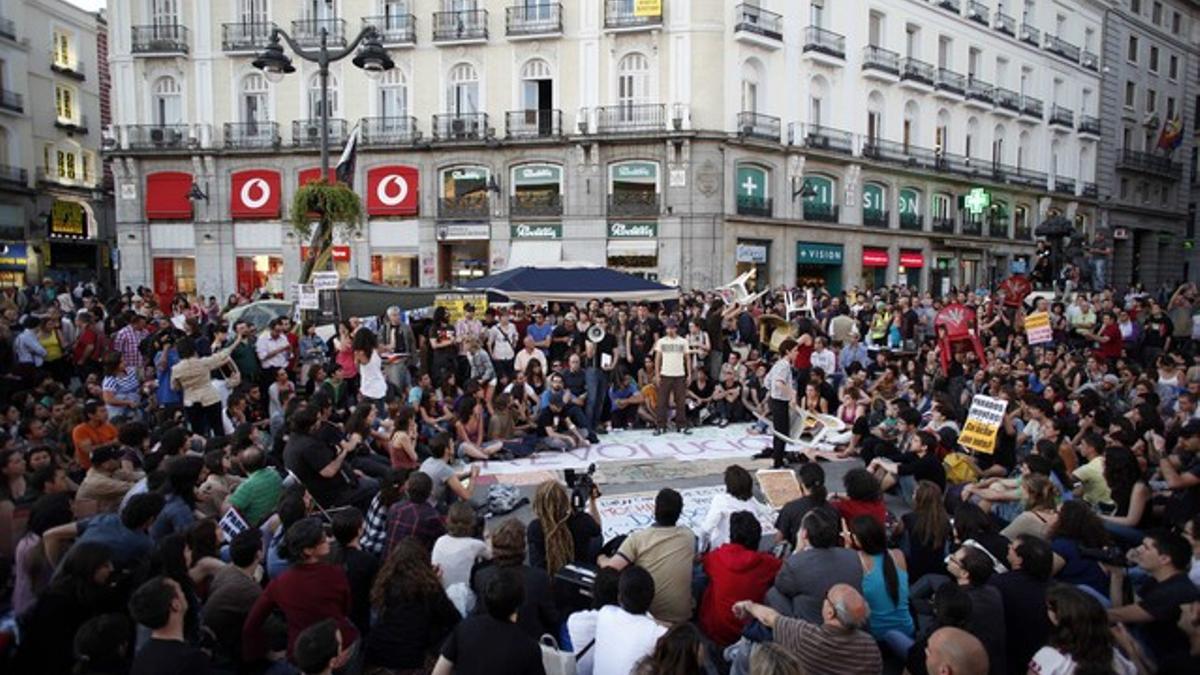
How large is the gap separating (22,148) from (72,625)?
4542 centimetres

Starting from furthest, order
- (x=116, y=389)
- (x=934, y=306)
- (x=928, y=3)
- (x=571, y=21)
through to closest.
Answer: (x=928, y=3)
(x=571, y=21)
(x=934, y=306)
(x=116, y=389)

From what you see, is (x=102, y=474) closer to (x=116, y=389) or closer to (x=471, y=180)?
(x=116, y=389)

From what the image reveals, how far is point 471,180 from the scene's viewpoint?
3055cm

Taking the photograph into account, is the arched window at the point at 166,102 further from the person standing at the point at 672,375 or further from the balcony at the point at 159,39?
the person standing at the point at 672,375

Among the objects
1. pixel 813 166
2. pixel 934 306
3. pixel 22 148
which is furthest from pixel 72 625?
pixel 22 148

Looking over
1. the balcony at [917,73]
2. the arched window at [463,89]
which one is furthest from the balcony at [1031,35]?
the arched window at [463,89]

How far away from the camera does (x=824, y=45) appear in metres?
31.0

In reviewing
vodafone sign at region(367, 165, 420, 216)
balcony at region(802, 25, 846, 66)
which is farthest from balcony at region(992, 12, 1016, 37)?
vodafone sign at region(367, 165, 420, 216)

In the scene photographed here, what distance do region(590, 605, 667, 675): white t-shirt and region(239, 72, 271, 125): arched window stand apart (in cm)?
3241

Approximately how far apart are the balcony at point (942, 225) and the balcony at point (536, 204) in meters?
18.6

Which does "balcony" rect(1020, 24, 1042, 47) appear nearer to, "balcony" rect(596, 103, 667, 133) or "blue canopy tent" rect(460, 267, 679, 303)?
"balcony" rect(596, 103, 667, 133)

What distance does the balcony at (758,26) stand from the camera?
28.4m

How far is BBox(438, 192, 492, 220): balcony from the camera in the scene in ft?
99.2

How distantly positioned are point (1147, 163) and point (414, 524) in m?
56.8
